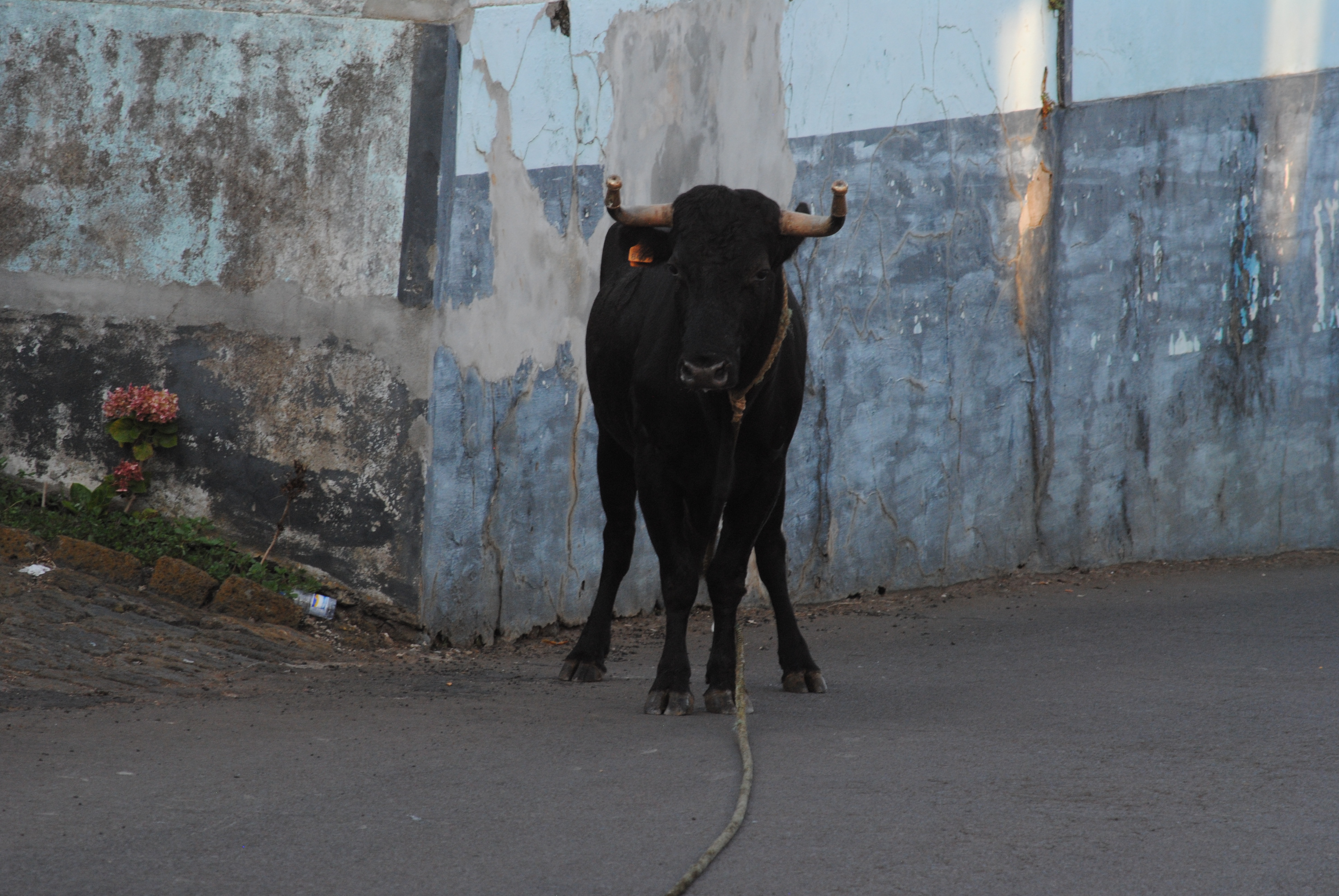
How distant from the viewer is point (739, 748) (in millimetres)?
4125

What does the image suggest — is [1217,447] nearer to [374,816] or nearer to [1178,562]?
[1178,562]

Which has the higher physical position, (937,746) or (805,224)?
(805,224)

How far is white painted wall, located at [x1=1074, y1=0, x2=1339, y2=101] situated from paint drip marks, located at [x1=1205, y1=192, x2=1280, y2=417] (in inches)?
34.2

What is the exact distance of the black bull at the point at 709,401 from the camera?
4637 millimetres

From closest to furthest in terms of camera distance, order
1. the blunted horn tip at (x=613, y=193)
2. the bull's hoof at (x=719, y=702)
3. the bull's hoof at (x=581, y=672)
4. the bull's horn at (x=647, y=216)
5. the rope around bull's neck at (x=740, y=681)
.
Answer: the rope around bull's neck at (x=740, y=681) → the blunted horn tip at (x=613, y=193) → the bull's horn at (x=647, y=216) → the bull's hoof at (x=719, y=702) → the bull's hoof at (x=581, y=672)

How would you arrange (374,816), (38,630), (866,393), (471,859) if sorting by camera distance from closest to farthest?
(471,859)
(374,816)
(38,630)
(866,393)

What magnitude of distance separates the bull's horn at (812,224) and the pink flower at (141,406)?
3582mm

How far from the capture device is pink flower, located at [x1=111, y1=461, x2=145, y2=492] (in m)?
6.78

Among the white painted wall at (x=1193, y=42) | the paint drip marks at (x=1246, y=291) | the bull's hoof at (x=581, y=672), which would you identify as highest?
the white painted wall at (x=1193, y=42)

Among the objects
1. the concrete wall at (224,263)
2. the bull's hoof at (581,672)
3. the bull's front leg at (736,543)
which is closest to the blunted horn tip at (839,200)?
the bull's front leg at (736,543)

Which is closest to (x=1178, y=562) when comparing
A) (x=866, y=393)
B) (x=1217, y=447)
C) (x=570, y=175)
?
(x=1217, y=447)

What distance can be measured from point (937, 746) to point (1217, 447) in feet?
17.9

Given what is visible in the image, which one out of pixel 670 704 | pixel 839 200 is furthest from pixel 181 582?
pixel 839 200

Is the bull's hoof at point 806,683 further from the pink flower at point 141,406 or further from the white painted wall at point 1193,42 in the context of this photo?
the white painted wall at point 1193,42
